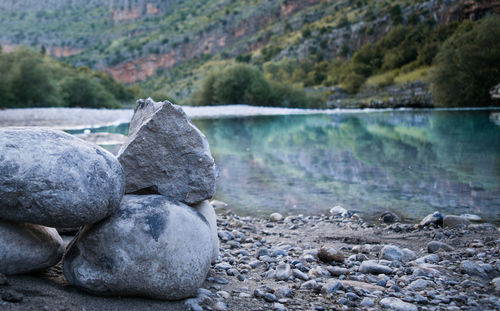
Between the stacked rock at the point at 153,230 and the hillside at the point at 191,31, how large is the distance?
64.6 metres

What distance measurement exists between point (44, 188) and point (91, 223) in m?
0.50

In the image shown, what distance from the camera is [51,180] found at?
287cm

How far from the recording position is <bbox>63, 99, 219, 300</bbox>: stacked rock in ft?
10.2

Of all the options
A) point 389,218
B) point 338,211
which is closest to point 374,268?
point 389,218

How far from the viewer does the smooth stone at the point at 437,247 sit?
4.84 m

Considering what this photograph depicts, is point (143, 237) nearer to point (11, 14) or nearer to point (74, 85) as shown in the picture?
point (74, 85)

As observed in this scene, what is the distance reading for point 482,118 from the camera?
1003 inches

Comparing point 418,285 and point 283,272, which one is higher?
point 418,285

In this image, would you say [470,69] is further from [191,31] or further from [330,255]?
[191,31]

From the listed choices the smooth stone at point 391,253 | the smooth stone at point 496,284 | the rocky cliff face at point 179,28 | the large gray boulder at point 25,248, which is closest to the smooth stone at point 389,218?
the smooth stone at point 391,253

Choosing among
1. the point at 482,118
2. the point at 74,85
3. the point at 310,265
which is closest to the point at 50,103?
the point at 74,85

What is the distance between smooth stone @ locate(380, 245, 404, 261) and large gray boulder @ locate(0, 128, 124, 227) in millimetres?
3127

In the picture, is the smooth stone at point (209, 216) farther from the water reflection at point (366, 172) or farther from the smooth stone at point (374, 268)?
the water reflection at point (366, 172)

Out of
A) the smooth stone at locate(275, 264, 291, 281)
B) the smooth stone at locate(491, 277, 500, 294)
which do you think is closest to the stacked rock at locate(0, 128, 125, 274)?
the smooth stone at locate(275, 264, 291, 281)
